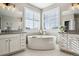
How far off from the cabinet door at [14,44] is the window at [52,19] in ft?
1.76

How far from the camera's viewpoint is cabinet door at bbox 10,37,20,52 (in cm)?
→ 170

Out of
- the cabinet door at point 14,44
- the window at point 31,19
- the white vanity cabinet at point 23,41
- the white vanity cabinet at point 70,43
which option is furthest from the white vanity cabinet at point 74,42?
the cabinet door at point 14,44

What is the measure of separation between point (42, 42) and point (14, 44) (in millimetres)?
473

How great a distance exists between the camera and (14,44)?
1.71m

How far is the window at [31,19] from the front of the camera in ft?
5.64

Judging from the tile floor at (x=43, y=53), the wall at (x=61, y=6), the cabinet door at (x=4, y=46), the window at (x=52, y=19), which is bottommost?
the tile floor at (x=43, y=53)

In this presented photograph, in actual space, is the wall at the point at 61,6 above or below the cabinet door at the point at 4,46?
above

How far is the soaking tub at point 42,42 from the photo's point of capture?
5.68 feet

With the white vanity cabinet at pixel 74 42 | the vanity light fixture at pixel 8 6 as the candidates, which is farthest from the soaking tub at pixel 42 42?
the vanity light fixture at pixel 8 6

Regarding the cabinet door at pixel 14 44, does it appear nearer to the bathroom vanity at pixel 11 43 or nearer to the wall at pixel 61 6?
the bathroom vanity at pixel 11 43

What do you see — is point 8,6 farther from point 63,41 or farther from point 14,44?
point 63,41

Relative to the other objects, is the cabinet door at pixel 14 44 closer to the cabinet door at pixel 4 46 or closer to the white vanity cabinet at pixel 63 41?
the cabinet door at pixel 4 46

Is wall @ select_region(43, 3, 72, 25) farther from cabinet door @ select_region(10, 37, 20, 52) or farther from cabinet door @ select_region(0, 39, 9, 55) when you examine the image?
cabinet door @ select_region(0, 39, 9, 55)

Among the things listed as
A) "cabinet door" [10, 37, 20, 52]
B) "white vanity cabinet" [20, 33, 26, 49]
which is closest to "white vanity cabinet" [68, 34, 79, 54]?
"white vanity cabinet" [20, 33, 26, 49]
